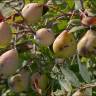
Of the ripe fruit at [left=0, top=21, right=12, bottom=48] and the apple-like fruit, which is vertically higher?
the ripe fruit at [left=0, top=21, right=12, bottom=48]

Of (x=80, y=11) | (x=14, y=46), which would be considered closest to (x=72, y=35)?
(x=80, y=11)

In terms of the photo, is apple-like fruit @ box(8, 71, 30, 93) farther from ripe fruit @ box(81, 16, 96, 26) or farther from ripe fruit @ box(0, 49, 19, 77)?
ripe fruit @ box(81, 16, 96, 26)

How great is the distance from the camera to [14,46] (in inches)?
43.1

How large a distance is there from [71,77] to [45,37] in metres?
0.12

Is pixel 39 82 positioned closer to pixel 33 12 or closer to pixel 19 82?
pixel 19 82

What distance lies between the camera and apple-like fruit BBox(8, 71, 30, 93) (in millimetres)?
1104

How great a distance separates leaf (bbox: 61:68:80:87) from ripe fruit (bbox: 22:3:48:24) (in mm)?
148

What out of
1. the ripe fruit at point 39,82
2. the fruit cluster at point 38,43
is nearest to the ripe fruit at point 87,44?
the fruit cluster at point 38,43

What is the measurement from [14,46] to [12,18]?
7cm

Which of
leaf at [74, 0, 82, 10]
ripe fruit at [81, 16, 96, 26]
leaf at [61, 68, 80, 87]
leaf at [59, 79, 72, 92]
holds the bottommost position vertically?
leaf at [59, 79, 72, 92]

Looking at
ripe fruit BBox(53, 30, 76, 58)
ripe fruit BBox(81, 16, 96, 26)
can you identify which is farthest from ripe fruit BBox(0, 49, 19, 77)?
ripe fruit BBox(81, 16, 96, 26)

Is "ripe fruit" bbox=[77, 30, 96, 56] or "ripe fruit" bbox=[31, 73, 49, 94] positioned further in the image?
"ripe fruit" bbox=[31, 73, 49, 94]

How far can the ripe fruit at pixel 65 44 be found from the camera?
1.00 meters

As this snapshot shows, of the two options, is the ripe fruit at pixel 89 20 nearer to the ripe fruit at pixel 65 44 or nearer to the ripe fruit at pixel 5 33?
the ripe fruit at pixel 65 44
